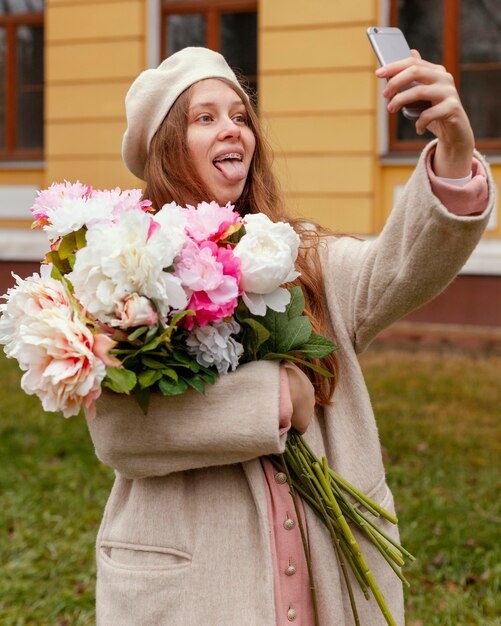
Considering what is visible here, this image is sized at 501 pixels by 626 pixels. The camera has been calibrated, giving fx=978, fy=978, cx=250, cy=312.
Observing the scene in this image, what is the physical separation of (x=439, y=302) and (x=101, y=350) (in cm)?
704

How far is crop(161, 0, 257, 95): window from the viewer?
947cm

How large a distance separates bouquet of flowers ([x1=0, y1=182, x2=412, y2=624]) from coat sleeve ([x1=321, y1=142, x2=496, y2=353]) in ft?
0.66

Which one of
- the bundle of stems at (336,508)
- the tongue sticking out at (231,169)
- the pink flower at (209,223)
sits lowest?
the bundle of stems at (336,508)

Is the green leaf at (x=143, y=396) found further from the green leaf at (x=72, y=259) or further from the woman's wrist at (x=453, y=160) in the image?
the woman's wrist at (x=453, y=160)

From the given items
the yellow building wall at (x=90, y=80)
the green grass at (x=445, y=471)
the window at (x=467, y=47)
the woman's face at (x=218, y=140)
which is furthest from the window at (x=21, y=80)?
the woman's face at (x=218, y=140)

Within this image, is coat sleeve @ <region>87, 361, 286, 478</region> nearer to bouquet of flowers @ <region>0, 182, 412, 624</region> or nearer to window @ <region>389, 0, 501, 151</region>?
bouquet of flowers @ <region>0, 182, 412, 624</region>

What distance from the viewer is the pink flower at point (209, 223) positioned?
183 centimetres

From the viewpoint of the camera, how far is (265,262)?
5.87 ft

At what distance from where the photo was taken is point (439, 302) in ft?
27.7

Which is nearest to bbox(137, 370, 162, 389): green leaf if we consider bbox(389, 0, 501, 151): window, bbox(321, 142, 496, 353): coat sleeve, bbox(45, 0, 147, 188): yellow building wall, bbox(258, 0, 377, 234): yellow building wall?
bbox(321, 142, 496, 353): coat sleeve

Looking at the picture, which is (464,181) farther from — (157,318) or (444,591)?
(444,591)

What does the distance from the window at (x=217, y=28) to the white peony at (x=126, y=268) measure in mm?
7925

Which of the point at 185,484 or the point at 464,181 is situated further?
the point at 185,484

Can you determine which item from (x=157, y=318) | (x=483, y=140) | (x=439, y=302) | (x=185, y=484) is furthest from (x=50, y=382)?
(x=483, y=140)
